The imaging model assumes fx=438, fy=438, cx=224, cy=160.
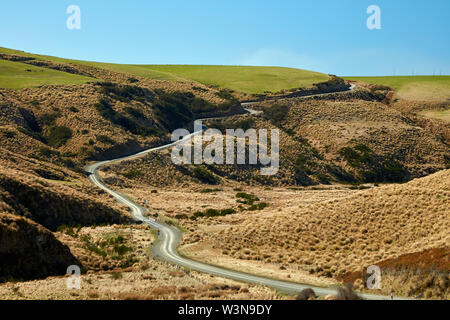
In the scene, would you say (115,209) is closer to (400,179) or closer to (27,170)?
(27,170)

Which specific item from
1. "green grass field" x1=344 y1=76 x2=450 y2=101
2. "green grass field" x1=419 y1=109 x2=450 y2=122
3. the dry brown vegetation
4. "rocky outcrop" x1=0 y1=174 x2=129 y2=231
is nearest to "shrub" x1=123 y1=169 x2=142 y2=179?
"rocky outcrop" x1=0 y1=174 x2=129 y2=231

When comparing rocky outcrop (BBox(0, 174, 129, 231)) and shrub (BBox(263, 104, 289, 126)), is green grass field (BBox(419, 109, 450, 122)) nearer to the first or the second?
shrub (BBox(263, 104, 289, 126))

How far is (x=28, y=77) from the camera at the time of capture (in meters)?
104

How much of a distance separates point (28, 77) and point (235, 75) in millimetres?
70629

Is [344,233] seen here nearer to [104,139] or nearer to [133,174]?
[133,174]

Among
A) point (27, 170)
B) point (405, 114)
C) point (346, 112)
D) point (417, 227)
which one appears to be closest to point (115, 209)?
point (27, 170)

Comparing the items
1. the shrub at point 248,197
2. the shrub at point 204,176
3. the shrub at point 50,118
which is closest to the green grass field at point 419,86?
the shrub at point 204,176

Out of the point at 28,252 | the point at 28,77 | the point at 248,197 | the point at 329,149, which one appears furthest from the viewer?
the point at 28,77

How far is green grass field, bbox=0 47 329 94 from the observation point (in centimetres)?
13462

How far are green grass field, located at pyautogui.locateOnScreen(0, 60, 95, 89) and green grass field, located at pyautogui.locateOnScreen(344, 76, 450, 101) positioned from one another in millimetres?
99697

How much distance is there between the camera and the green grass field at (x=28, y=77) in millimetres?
98069

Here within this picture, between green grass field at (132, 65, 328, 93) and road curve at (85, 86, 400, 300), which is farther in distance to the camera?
green grass field at (132, 65, 328, 93)

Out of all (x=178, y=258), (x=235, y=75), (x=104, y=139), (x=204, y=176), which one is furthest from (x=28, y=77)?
(x=178, y=258)

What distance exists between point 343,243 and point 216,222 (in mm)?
17735
